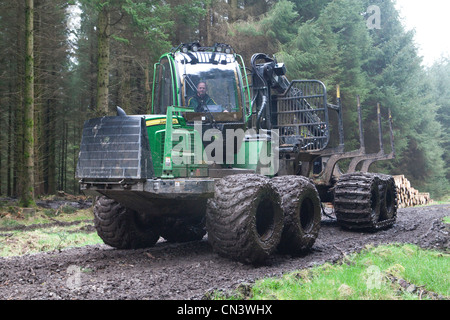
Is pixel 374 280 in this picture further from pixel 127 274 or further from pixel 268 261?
pixel 127 274

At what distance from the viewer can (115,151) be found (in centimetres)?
641

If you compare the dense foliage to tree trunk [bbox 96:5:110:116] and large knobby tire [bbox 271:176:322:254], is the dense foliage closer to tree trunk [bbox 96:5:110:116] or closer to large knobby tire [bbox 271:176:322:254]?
tree trunk [bbox 96:5:110:116]

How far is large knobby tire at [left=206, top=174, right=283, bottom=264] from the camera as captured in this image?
6141 millimetres

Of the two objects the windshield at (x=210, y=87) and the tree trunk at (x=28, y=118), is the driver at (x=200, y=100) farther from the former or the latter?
the tree trunk at (x=28, y=118)

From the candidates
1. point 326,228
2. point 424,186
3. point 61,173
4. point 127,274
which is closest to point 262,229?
point 127,274

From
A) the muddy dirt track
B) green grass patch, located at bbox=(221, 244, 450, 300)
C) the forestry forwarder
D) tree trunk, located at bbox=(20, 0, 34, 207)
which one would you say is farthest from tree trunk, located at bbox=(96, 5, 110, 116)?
green grass patch, located at bbox=(221, 244, 450, 300)

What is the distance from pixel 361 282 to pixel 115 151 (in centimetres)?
366

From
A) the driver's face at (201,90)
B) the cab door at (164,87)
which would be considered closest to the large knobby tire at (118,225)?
the cab door at (164,87)

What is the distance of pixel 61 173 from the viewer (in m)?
33.3

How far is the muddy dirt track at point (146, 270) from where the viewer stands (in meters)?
4.87

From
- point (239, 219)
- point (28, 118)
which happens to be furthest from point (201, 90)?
point (28, 118)

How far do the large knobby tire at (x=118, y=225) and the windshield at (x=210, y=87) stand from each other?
212 centimetres

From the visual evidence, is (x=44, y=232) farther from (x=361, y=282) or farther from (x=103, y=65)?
(x=361, y=282)
